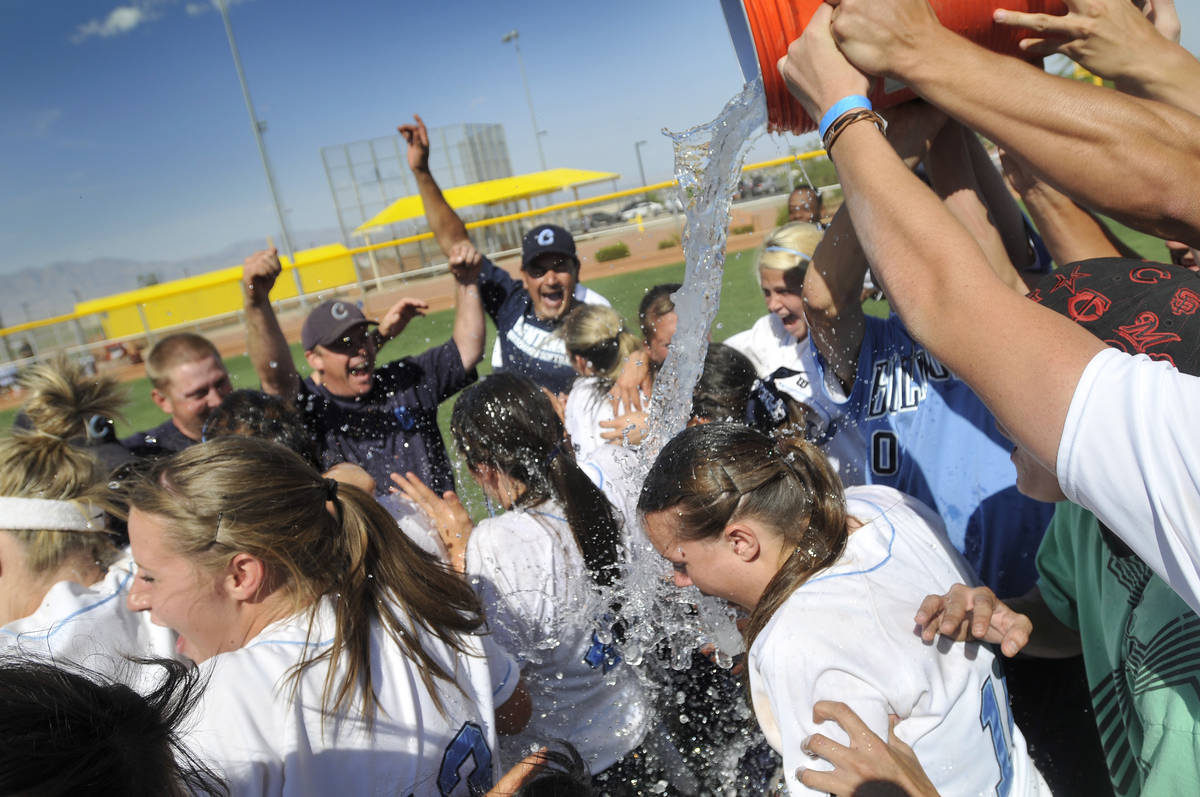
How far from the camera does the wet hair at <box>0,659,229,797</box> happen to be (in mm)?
848

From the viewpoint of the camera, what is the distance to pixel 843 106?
1293 mm

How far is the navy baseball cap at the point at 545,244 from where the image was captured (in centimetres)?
447

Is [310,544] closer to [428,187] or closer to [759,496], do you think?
[759,496]

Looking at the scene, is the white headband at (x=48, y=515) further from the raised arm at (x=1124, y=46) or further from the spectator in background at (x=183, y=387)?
the raised arm at (x=1124, y=46)

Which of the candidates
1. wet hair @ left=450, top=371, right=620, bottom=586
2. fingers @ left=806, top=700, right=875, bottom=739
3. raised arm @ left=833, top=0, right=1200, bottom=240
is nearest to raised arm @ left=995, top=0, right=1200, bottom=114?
Answer: raised arm @ left=833, top=0, right=1200, bottom=240

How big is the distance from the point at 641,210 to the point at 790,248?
Result: 71.0 feet

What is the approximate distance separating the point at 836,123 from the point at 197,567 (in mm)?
1496

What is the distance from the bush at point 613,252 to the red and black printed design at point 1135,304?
63.4 feet

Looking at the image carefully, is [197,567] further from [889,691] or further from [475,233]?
[475,233]

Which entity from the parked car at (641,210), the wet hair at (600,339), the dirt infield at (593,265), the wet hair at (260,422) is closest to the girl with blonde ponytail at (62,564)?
the wet hair at (260,422)

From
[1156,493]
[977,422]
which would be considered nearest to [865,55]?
[1156,493]

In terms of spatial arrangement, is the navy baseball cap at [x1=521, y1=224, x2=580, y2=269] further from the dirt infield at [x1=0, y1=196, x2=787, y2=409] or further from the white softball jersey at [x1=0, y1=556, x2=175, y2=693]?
the dirt infield at [x1=0, y1=196, x2=787, y2=409]

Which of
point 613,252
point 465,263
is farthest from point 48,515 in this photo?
point 613,252

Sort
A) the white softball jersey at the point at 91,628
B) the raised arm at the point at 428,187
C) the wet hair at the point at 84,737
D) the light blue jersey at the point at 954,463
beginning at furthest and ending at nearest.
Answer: the raised arm at the point at 428,187 < the light blue jersey at the point at 954,463 < the white softball jersey at the point at 91,628 < the wet hair at the point at 84,737
